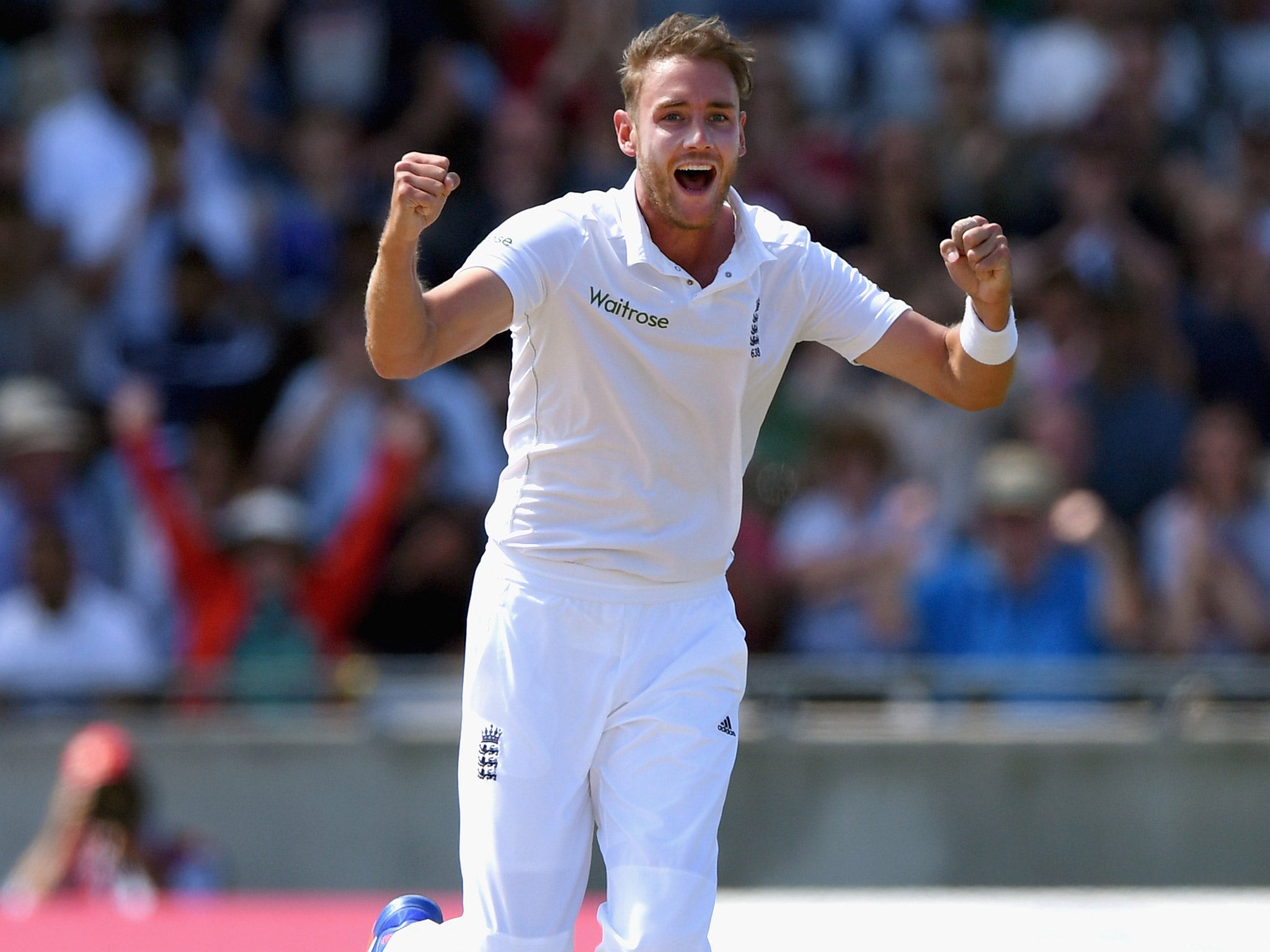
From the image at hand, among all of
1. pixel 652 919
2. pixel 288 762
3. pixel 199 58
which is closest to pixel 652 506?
pixel 652 919

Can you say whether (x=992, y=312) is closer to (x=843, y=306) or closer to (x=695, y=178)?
(x=843, y=306)

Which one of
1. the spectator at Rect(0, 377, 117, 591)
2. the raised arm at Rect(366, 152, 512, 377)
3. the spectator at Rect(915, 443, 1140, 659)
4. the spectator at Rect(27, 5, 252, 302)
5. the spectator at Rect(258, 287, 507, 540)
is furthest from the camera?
the spectator at Rect(27, 5, 252, 302)

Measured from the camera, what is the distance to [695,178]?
3863 mm

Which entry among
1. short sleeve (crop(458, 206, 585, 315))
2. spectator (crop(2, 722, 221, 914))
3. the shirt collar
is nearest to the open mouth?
the shirt collar

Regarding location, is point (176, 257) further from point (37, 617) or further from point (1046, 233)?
point (1046, 233)

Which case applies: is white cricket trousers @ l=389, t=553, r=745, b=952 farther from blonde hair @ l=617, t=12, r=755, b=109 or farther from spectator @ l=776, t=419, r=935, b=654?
spectator @ l=776, t=419, r=935, b=654

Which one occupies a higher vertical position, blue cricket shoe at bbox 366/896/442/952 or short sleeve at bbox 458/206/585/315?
short sleeve at bbox 458/206/585/315

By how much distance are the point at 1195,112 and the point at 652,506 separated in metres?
6.42

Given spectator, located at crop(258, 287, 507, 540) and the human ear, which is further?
spectator, located at crop(258, 287, 507, 540)

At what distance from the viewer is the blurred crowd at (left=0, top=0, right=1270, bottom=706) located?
7.34m

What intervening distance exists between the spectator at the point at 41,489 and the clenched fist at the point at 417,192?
14.5ft

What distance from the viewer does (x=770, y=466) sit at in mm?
7938

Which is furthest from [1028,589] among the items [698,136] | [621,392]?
[698,136]

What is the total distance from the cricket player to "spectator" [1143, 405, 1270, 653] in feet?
12.3
